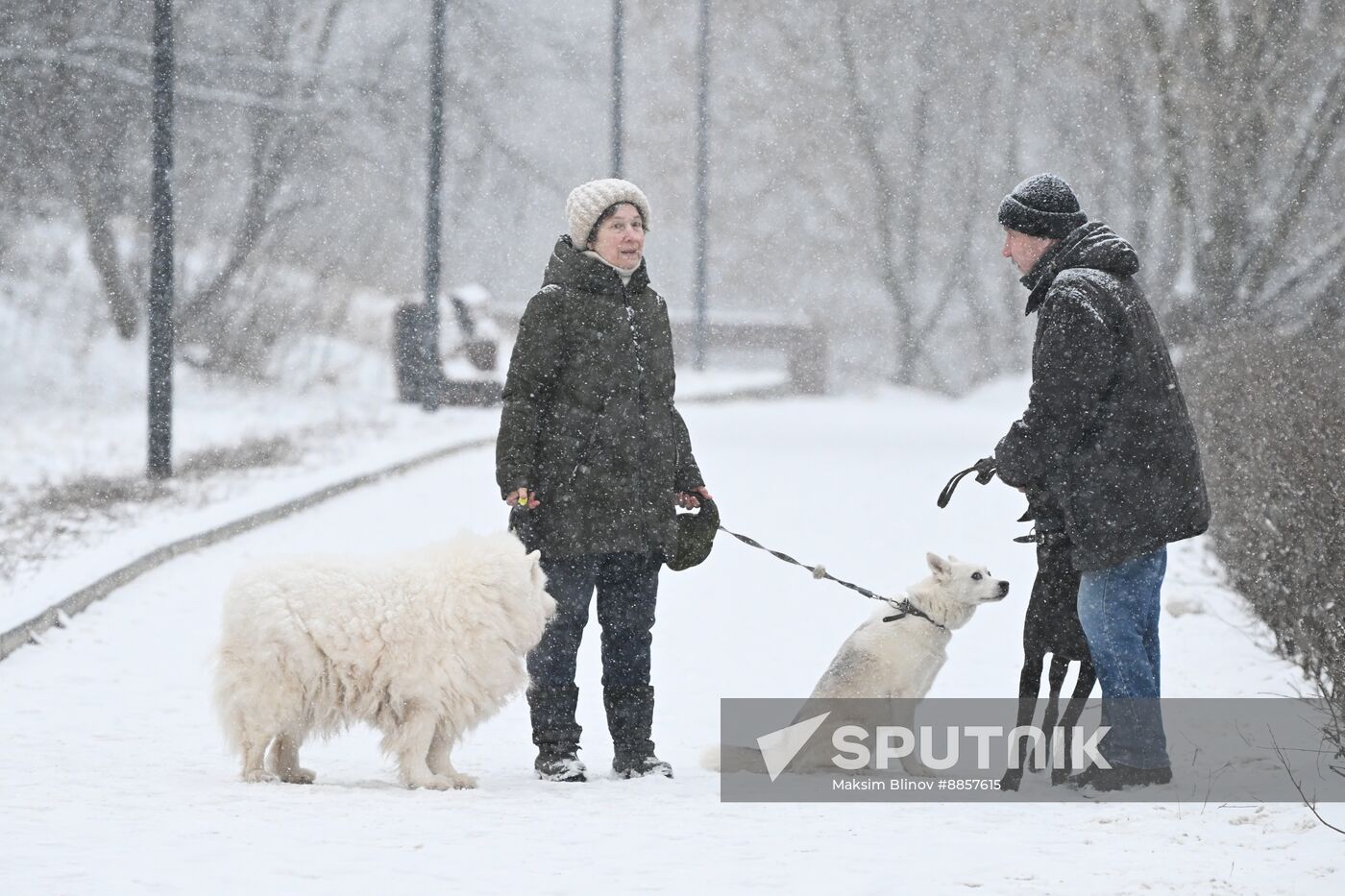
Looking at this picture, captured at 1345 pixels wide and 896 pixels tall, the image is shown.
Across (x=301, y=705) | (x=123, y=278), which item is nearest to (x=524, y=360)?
(x=301, y=705)

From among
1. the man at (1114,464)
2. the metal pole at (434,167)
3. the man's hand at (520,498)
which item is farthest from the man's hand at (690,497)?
the metal pole at (434,167)

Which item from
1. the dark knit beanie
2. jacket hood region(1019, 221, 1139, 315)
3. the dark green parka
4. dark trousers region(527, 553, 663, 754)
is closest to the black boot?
dark trousers region(527, 553, 663, 754)

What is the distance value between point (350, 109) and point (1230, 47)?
47.3ft

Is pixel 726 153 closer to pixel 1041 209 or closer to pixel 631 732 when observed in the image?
pixel 631 732

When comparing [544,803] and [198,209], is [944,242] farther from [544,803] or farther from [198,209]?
[544,803]

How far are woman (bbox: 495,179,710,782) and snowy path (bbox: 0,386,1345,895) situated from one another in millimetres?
411

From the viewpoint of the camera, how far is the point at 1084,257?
216 inches

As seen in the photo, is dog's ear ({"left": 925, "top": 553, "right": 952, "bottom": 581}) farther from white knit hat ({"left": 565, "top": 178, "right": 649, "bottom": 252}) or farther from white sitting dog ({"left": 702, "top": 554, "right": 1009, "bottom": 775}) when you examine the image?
white knit hat ({"left": 565, "top": 178, "right": 649, "bottom": 252})

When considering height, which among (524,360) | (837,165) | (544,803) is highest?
(837,165)

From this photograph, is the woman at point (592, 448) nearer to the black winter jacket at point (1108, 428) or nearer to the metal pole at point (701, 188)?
the black winter jacket at point (1108, 428)

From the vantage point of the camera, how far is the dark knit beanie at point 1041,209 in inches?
220

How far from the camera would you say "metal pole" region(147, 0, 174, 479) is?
14.4 meters

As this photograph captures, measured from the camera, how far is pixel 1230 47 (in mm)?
18531

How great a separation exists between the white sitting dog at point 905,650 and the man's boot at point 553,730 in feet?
1.70
